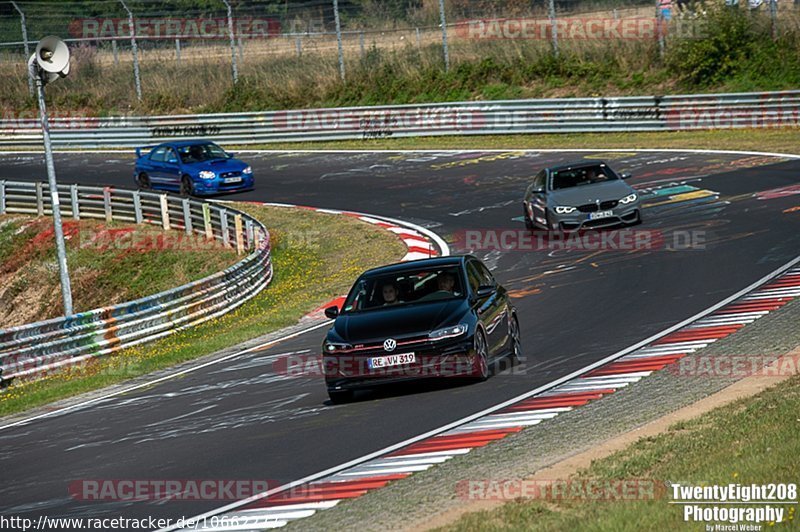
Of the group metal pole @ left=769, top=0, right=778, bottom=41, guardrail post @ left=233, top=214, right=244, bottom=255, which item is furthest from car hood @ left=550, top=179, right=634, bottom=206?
metal pole @ left=769, top=0, right=778, bottom=41

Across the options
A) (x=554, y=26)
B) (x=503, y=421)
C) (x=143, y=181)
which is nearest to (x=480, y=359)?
(x=503, y=421)

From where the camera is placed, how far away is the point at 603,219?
74.9 ft

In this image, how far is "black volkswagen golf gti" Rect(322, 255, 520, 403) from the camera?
488 inches

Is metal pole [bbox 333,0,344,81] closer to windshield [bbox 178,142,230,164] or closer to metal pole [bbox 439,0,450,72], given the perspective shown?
metal pole [bbox 439,0,450,72]

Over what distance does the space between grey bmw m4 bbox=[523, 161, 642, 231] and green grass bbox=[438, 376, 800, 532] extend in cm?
1235

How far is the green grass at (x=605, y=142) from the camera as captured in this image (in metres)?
32.9

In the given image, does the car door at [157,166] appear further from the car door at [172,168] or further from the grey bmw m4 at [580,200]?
the grey bmw m4 at [580,200]

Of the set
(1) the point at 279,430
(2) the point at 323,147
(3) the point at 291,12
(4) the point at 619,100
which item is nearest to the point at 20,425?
(1) the point at 279,430

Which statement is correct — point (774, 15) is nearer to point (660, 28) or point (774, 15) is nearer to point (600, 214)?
point (660, 28)

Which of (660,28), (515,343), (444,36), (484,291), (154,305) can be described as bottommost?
(154,305)

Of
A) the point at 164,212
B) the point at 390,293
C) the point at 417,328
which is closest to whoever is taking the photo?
the point at 417,328

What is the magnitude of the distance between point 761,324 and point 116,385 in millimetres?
8223

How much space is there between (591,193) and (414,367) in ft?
38.2

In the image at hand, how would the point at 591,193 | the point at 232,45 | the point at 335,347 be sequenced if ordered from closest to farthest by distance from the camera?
the point at 335,347
the point at 591,193
the point at 232,45
